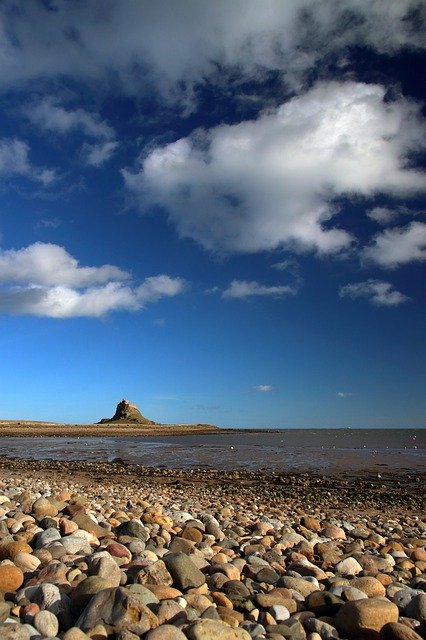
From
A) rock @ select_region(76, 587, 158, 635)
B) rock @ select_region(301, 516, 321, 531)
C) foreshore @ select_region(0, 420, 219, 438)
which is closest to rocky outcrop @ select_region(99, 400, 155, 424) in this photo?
foreshore @ select_region(0, 420, 219, 438)

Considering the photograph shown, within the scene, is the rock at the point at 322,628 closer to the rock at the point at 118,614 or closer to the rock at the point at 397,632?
the rock at the point at 397,632

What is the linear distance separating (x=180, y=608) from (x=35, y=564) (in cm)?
206

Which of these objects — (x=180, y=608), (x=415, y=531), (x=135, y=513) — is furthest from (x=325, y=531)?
(x=180, y=608)

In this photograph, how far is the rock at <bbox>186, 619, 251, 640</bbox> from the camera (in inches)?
152

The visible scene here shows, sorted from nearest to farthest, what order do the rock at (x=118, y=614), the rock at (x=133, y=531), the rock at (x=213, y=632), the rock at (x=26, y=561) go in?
the rock at (x=213, y=632), the rock at (x=118, y=614), the rock at (x=26, y=561), the rock at (x=133, y=531)

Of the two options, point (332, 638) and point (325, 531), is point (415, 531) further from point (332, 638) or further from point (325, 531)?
point (332, 638)

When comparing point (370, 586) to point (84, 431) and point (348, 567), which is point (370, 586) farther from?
point (84, 431)

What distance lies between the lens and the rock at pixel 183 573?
5215 millimetres

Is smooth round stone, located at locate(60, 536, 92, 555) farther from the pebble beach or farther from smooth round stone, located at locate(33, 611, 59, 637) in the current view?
smooth round stone, located at locate(33, 611, 59, 637)

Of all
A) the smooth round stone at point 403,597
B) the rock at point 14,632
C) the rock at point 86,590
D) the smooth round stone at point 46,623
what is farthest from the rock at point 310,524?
the rock at point 14,632

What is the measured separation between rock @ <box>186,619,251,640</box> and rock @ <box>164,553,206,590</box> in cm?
123

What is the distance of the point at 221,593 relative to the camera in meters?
5.07

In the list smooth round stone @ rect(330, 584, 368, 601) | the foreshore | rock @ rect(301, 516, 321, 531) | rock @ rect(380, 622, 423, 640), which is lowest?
the foreshore

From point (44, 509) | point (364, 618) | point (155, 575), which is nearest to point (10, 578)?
point (155, 575)
